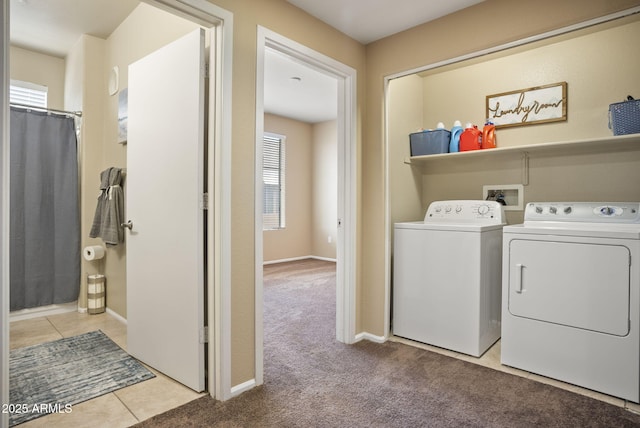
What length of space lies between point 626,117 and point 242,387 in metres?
2.73

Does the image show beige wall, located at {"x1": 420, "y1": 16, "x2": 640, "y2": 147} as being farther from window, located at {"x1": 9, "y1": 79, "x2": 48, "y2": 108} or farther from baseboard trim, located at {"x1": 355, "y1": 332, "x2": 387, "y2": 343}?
window, located at {"x1": 9, "y1": 79, "x2": 48, "y2": 108}

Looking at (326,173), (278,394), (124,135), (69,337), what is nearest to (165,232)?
(278,394)

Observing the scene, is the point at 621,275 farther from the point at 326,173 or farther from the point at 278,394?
the point at 326,173

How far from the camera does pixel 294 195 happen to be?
6504 millimetres

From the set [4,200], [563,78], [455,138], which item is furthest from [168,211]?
[563,78]

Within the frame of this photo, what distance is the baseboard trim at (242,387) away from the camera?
194cm

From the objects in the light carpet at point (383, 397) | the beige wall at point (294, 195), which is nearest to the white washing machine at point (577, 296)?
the light carpet at point (383, 397)

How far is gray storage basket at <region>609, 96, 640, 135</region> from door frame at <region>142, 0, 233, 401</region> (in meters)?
2.30

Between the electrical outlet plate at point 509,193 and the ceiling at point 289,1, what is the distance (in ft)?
4.57

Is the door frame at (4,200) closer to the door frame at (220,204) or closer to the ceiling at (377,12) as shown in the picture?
the door frame at (220,204)

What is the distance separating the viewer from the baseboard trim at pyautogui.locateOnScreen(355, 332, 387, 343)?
2727 millimetres

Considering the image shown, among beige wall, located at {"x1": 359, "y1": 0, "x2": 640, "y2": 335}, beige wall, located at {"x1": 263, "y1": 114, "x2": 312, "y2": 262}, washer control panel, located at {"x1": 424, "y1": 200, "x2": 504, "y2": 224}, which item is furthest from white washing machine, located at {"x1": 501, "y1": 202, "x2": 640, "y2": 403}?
beige wall, located at {"x1": 263, "y1": 114, "x2": 312, "y2": 262}

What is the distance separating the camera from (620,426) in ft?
5.51

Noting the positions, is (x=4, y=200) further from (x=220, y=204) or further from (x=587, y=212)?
(x=587, y=212)
